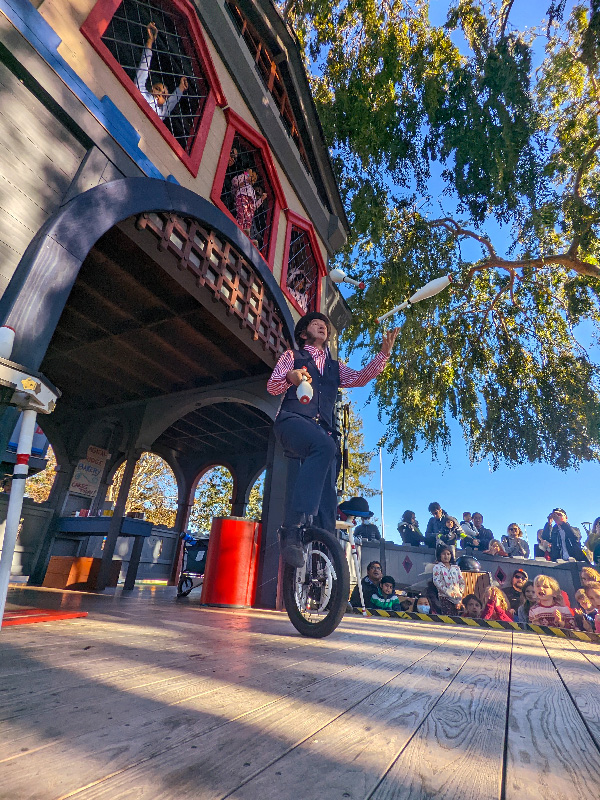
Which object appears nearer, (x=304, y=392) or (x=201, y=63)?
(x=304, y=392)

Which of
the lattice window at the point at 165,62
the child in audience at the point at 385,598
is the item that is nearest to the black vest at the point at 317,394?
the lattice window at the point at 165,62

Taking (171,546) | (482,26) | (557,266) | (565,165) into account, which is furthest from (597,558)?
(482,26)

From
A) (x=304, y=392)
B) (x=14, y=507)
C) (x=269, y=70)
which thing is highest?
(x=269, y=70)

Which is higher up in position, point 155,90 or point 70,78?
point 155,90

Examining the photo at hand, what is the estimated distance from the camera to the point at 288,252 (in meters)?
7.07

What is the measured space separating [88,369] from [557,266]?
35.9ft

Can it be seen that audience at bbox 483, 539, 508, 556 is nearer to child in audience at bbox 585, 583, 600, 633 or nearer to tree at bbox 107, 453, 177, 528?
child in audience at bbox 585, 583, 600, 633

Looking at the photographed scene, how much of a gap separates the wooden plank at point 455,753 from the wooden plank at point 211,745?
25 centimetres

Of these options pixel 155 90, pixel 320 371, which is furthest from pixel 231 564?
pixel 155 90

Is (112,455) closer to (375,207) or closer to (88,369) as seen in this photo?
(88,369)

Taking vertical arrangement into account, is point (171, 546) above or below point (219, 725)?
above

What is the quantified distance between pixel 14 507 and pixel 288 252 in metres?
5.86

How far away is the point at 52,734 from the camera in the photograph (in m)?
0.95

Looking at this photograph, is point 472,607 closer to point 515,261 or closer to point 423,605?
point 423,605
